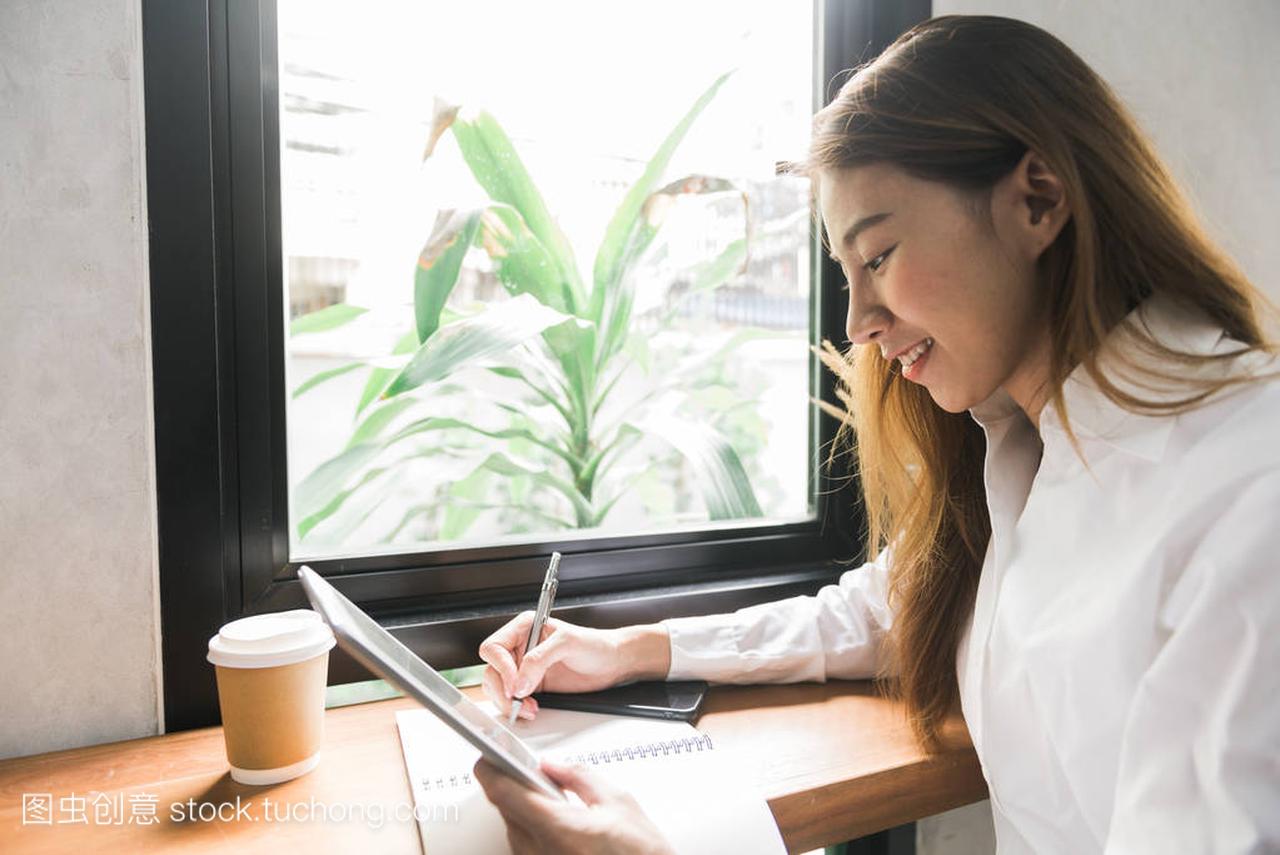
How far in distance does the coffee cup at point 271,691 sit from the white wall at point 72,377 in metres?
0.19

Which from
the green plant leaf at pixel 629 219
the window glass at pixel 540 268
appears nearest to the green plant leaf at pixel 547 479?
the window glass at pixel 540 268

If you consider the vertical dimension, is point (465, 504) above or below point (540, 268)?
below

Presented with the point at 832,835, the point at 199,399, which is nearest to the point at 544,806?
the point at 832,835

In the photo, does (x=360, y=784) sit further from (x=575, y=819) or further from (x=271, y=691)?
(x=575, y=819)

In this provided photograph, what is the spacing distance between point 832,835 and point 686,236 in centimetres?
83

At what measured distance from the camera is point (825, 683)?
0.93 meters

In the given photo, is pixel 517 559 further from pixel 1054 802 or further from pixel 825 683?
pixel 1054 802

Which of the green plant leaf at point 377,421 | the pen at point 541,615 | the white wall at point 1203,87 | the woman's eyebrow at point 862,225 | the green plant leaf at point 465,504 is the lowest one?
the pen at point 541,615

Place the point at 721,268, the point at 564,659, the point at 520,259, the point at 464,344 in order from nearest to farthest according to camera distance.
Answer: the point at 564,659 < the point at 464,344 < the point at 520,259 < the point at 721,268

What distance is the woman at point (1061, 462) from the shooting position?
0.49 m

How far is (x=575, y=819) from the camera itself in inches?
20.7

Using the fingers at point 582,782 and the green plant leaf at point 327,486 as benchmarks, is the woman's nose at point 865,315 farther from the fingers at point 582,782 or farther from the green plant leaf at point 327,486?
the green plant leaf at point 327,486

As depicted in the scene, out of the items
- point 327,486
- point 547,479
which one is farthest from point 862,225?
point 327,486

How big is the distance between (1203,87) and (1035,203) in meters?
0.93
